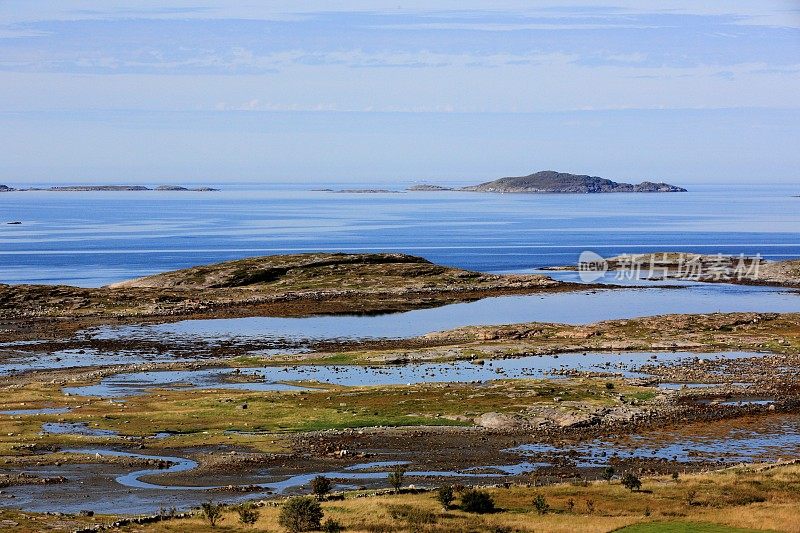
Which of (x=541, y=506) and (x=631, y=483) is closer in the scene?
(x=541, y=506)

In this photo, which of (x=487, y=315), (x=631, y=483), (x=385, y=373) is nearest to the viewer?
(x=631, y=483)

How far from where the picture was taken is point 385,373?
80.9m

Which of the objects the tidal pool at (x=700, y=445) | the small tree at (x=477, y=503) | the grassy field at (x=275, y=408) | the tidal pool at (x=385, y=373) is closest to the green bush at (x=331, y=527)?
the small tree at (x=477, y=503)

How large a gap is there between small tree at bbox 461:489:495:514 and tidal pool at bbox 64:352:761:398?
111ft

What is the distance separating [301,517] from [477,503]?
7509 mm

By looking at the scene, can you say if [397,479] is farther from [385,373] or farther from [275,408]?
[385,373]

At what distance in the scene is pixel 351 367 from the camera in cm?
8400

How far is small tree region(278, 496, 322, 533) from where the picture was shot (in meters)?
38.2

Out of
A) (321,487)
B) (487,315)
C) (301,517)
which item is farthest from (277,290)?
(301,517)

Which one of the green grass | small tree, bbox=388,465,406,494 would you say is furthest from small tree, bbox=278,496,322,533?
the green grass

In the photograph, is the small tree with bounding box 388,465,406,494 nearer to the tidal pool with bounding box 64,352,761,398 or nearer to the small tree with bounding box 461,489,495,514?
the small tree with bounding box 461,489,495,514

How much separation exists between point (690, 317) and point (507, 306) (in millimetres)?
26372

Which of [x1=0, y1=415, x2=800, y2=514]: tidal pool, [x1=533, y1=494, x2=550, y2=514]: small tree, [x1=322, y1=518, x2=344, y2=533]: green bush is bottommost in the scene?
[x1=0, y1=415, x2=800, y2=514]: tidal pool

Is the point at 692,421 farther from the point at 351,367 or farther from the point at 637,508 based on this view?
the point at 351,367
